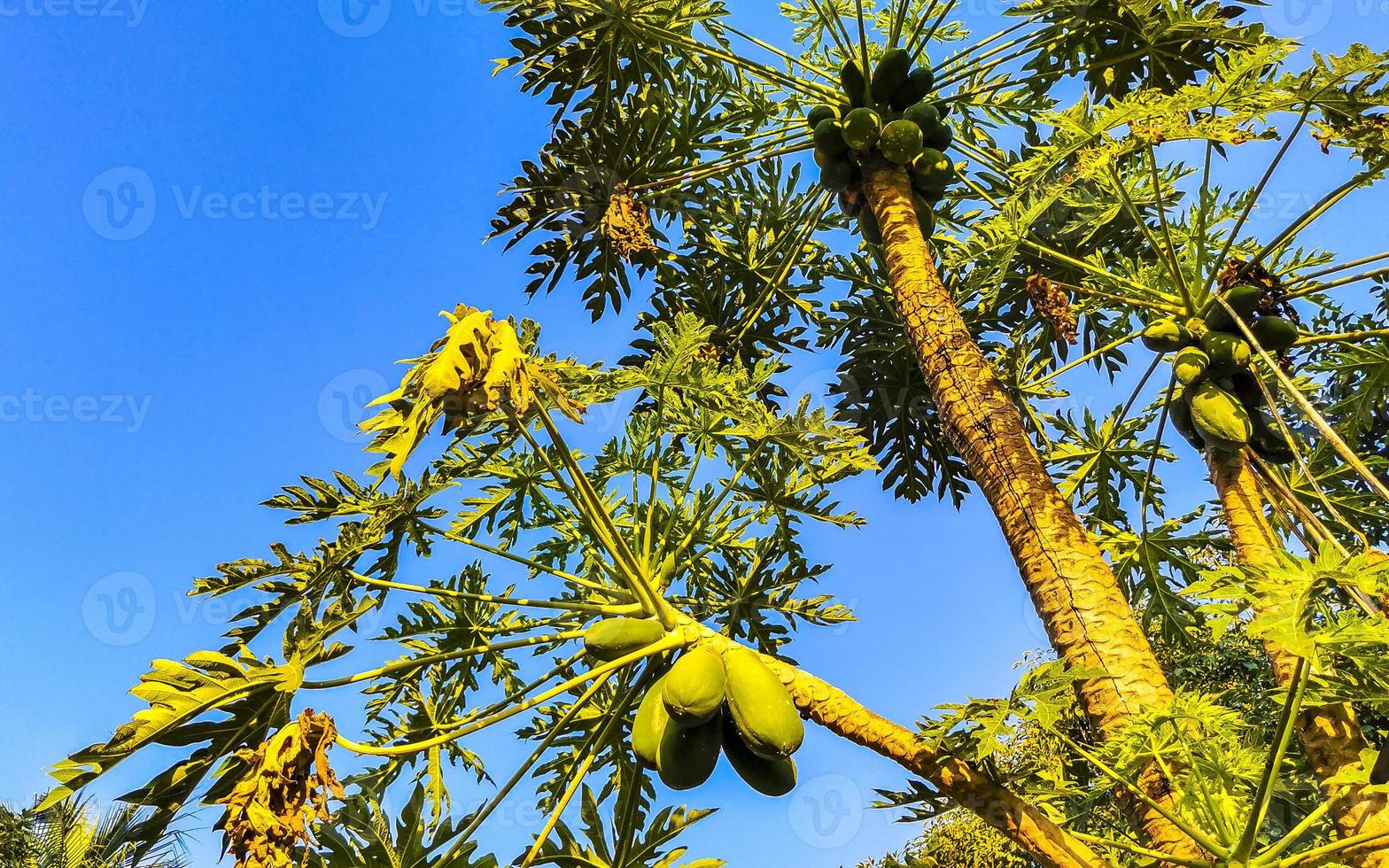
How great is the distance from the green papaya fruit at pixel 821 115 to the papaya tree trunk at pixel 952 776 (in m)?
2.31

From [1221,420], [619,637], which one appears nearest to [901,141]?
[1221,420]

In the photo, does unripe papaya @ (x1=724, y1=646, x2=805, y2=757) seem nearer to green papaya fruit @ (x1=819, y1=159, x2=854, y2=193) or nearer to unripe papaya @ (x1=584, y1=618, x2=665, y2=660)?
unripe papaya @ (x1=584, y1=618, x2=665, y2=660)

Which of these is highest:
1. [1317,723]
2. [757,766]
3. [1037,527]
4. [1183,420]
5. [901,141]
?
[901,141]

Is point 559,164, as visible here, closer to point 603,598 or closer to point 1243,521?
point 603,598

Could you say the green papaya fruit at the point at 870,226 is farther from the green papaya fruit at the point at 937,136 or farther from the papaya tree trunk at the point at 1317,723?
the papaya tree trunk at the point at 1317,723

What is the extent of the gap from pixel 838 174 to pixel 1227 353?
158 cm

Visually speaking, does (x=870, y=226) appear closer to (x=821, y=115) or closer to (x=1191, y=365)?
(x=821, y=115)

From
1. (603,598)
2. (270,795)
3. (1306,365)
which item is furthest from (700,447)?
(1306,365)

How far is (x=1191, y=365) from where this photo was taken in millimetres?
3648

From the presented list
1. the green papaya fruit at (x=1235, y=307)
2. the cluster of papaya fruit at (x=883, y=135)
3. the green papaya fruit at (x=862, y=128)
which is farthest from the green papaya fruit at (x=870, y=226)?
the green papaya fruit at (x=1235, y=307)

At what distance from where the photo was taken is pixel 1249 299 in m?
3.70

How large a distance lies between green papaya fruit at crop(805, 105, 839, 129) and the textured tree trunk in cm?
62

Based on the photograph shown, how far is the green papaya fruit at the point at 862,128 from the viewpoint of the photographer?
12.3 ft

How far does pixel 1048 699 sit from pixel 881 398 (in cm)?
316
